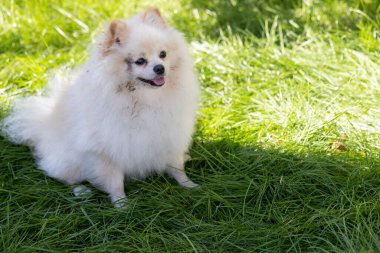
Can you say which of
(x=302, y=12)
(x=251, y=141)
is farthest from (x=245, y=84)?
(x=302, y=12)

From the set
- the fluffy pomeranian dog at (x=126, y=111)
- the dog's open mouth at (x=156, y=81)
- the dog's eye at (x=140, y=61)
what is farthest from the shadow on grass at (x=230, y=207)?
the dog's eye at (x=140, y=61)

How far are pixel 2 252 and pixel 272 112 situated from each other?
1917 millimetres

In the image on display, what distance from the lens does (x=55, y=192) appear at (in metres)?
2.80

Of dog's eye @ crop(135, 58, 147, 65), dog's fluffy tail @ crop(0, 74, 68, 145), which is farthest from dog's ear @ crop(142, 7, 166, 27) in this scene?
dog's fluffy tail @ crop(0, 74, 68, 145)

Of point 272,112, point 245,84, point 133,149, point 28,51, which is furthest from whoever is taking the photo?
point 28,51

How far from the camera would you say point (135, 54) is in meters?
2.52

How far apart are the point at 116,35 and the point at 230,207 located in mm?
1056

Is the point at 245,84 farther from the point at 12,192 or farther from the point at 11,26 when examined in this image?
the point at 11,26

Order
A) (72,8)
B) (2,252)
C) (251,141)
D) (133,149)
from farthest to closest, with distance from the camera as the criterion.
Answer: (72,8) < (251,141) < (133,149) < (2,252)

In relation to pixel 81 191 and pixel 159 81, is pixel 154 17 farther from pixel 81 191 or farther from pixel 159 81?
pixel 81 191

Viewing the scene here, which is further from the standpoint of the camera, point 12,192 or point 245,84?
point 245,84

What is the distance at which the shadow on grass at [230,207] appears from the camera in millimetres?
2365

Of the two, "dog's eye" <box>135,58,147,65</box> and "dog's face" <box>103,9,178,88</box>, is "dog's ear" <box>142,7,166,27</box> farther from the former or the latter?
"dog's eye" <box>135,58,147,65</box>

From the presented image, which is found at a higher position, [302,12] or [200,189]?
[302,12]
